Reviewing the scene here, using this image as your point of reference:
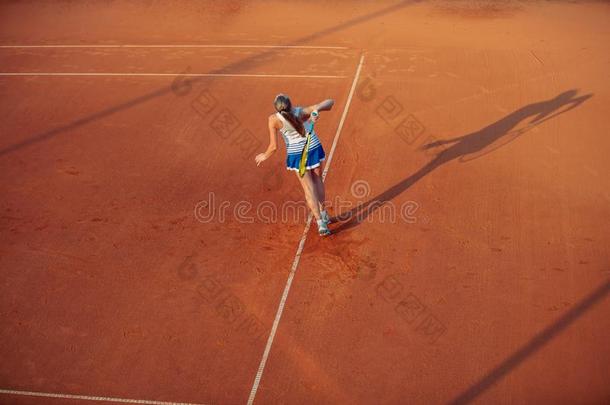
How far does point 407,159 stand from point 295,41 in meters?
5.79

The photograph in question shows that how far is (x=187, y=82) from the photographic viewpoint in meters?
11.9

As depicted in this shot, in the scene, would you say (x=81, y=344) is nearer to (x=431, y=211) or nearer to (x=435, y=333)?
(x=435, y=333)

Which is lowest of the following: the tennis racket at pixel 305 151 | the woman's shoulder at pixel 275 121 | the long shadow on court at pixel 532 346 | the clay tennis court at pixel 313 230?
the long shadow on court at pixel 532 346

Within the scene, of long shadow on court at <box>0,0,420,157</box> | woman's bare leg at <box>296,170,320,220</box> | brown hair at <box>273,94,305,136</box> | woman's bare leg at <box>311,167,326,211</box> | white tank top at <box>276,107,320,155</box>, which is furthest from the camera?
long shadow on court at <box>0,0,420,157</box>

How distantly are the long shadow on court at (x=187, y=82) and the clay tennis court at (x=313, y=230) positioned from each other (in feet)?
0.17

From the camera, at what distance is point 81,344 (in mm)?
6461

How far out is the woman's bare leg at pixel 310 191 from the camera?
7.13 metres

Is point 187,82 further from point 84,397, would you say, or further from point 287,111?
point 84,397

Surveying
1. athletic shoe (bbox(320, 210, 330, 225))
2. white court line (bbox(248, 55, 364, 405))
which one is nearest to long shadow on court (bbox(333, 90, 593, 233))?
athletic shoe (bbox(320, 210, 330, 225))

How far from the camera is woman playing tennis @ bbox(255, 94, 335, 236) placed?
6.64 metres

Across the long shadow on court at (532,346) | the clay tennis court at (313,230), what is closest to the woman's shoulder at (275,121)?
the clay tennis court at (313,230)

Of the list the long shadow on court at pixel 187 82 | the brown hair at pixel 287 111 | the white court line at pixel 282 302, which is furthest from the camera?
the long shadow on court at pixel 187 82

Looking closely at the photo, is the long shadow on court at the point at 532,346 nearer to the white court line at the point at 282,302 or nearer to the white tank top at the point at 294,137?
the white court line at the point at 282,302

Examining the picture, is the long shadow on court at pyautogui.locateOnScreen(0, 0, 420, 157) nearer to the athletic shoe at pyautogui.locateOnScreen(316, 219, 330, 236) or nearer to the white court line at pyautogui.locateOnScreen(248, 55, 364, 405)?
the white court line at pyautogui.locateOnScreen(248, 55, 364, 405)
